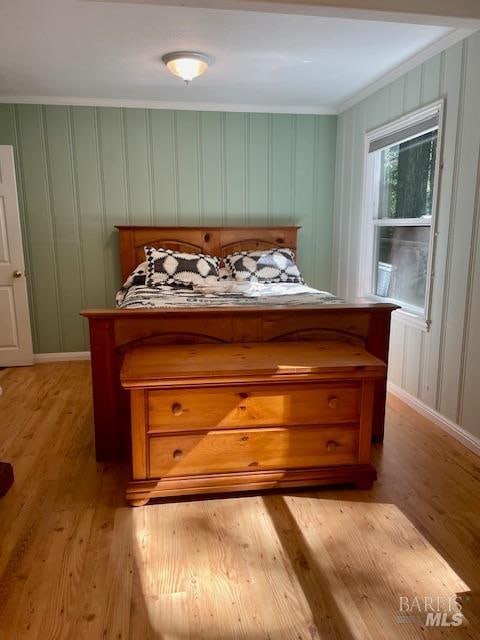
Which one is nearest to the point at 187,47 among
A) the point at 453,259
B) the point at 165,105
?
the point at 165,105

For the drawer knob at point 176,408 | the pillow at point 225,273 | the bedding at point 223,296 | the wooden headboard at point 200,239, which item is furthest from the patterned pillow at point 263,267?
the drawer knob at point 176,408

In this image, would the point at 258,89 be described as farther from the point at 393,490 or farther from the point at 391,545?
the point at 391,545

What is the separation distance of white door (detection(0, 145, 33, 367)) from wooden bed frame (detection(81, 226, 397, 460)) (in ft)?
6.76

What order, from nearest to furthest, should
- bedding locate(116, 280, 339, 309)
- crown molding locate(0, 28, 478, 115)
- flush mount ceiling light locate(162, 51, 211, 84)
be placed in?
bedding locate(116, 280, 339, 309) → flush mount ceiling light locate(162, 51, 211, 84) → crown molding locate(0, 28, 478, 115)

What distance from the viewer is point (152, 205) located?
4.28 metres

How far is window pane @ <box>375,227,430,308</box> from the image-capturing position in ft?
10.7

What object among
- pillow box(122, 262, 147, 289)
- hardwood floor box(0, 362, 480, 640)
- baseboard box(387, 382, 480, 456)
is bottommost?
hardwood floor box(0, 362, 480, 640)

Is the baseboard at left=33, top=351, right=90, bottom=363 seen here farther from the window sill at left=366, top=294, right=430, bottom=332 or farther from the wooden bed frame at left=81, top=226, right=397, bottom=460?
the window sill at left=366, top=294, right=430, bottom=332

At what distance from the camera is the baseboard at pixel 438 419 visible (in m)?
2.62

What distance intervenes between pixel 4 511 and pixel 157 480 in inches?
27.0

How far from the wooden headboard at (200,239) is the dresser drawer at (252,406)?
2370 mm

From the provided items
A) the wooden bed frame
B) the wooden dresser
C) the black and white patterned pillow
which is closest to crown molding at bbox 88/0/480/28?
the wooden bed frame

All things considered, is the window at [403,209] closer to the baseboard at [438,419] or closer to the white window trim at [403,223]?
the white window trim at [403,223]

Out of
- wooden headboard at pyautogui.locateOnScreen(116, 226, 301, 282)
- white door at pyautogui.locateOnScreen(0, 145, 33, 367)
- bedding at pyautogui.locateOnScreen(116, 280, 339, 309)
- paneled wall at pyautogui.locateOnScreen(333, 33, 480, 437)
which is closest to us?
paneled wall at pyautogui.locateOnScreen(333, 33, 480, 437)
